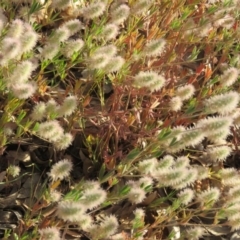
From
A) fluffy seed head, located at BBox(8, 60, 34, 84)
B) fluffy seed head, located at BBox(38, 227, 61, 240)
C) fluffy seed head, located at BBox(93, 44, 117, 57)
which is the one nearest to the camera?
fluffy seed head, located at BBox(38, 227, 61, 240)

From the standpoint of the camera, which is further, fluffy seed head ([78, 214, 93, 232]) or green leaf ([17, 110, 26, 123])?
green leaf ([17, 110, 26, 123])

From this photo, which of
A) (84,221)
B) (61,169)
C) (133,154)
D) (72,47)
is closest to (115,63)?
(72,47)

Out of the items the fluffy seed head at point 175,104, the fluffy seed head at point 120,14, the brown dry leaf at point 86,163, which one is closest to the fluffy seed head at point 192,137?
the fluffy seed head at point 175,104

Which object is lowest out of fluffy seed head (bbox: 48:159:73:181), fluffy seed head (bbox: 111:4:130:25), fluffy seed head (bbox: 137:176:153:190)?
fluffy seed head (bbox: 137:176:153:190)

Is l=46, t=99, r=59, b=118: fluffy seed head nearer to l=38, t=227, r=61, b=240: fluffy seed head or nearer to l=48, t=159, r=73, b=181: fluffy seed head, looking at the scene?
l=48, t=159, r=73, b=181: fluffy seed head

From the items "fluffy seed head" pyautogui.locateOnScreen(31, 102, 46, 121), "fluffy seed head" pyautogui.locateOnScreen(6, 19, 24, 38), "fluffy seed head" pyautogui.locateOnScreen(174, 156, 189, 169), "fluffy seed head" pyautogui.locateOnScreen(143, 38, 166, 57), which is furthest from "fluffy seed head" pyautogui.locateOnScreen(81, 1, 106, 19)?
"fluffy seed head" pyautogui.locateOnScreen(174, 156, 189, 169)

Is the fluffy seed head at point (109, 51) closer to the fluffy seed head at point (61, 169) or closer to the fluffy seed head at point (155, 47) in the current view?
the fluffy seed head at point (155, 47)

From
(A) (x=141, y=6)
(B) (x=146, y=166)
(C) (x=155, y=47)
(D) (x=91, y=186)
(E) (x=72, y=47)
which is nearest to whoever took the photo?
(D) (x=91, y=186)

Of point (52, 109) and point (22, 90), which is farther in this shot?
point (52, 109)

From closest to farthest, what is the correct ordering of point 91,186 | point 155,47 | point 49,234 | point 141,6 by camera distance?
point 49,234 < point 91,186 < point 155,47 < point 141,6

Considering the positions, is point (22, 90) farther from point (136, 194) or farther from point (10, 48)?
point (136, 194)

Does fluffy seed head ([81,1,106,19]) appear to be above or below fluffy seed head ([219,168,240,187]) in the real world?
above
